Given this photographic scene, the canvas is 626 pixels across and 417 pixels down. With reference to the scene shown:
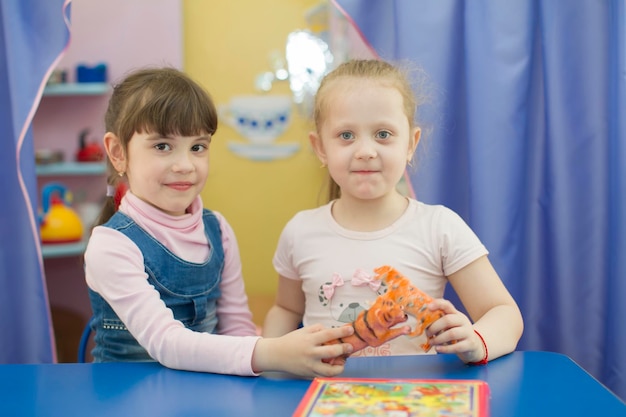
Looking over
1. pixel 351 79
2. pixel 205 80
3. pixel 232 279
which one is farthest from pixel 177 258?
pixel 205 80

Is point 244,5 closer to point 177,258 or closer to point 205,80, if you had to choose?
point 205,80

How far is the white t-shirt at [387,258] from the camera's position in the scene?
1347 millimetres

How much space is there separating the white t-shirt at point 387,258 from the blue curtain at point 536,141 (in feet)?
1.19

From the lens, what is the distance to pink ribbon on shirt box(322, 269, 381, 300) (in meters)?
1.33

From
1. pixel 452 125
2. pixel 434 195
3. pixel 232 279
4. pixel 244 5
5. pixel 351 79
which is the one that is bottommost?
pixel 232 279

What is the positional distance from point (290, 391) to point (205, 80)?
197 cm

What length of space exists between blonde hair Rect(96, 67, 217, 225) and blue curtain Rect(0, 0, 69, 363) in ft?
1.71

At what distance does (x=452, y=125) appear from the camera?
1.76 metres

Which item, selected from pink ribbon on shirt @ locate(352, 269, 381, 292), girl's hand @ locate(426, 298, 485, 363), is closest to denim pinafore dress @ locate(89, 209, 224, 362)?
pink ribbon on shirt @ locate(352, 269, 381, 292)

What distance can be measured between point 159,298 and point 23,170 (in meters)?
0.81

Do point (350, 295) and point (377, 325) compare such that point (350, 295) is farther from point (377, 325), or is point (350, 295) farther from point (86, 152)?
point (86, 152)

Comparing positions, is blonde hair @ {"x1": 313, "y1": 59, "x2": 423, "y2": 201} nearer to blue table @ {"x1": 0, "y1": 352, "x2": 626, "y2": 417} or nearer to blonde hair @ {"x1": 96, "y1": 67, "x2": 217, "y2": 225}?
blonde hair @ {"x1": 96, "y1": 67, "x2": 217, "y2": 225}

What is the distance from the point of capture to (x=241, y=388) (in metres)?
0.97

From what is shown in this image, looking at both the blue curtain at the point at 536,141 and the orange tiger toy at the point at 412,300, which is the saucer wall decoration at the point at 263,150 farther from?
the orange tiger toy at the point at 412,300
